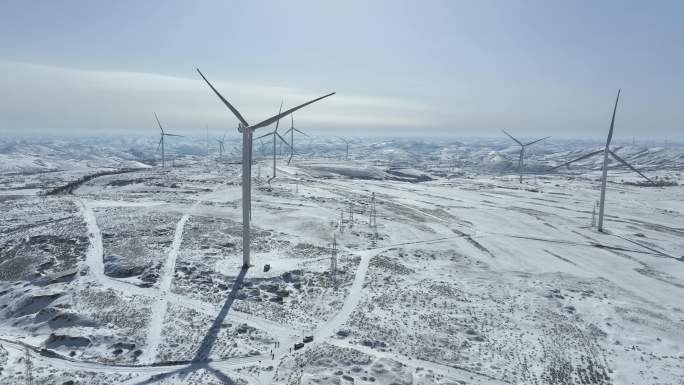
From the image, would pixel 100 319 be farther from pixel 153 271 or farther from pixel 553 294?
pixel 553 294

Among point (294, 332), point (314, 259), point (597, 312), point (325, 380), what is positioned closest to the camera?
point (325, 380)

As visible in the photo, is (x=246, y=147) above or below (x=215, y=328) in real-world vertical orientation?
above

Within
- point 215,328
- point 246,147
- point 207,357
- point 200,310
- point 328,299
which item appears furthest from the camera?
point 246,147

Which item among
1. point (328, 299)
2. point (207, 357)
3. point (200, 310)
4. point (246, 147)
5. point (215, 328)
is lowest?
point (207, 357)

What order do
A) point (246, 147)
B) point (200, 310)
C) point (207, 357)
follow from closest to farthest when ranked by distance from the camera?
point (207, 357) → point (200, 310) → point (246, 147)

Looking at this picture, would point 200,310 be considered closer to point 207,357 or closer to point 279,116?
point 207,357

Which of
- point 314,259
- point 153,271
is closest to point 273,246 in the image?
point 314,259

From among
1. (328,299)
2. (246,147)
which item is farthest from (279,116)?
(328,299)

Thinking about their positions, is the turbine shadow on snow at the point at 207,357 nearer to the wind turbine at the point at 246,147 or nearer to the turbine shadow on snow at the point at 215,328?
the turbine shadow on snow at the point at 215,328
